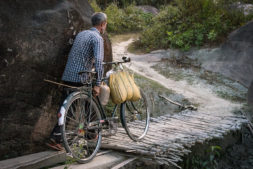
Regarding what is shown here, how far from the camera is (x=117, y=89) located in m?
4.48

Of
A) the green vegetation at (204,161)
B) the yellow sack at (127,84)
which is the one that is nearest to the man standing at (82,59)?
the yellow sack at (127,84)

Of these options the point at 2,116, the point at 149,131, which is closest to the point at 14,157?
the point at 2,116

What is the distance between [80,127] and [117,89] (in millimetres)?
750

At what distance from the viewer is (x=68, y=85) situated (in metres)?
4.36

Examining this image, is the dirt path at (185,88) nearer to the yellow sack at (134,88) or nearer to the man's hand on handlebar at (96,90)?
the yellow sack at (134,88)

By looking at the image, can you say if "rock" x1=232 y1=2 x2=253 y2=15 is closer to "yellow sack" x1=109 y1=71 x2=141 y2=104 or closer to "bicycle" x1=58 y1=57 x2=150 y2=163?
"yellow sack" x1=109 y1=71 x2=141 y2=104

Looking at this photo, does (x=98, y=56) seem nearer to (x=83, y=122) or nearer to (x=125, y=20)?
(x=83, y=122)

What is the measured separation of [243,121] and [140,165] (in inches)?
116

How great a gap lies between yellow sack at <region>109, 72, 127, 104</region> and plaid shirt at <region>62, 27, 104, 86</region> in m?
0.27

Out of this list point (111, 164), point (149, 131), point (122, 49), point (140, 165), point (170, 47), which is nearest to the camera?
point (111, 164)

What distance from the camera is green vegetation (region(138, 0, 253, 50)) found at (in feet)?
36.8

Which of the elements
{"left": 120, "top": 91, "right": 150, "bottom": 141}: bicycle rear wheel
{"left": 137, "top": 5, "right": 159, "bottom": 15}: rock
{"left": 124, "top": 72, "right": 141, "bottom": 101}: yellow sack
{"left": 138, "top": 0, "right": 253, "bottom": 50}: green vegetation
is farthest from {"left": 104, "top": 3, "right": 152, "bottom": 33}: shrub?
{"left": 124, "top": 72, "right": 141, "bottom": 101}: yellow sack

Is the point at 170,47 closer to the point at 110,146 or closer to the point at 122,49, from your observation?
the point at 122,49

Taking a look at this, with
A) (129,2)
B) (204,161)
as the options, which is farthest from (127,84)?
(129,2)
